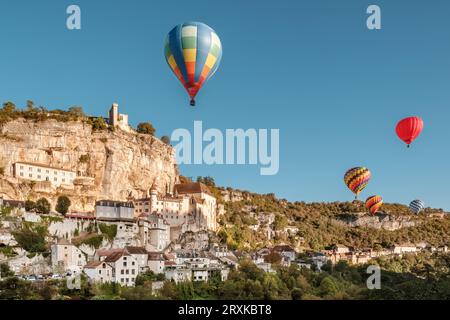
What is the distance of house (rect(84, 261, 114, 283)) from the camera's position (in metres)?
31.7

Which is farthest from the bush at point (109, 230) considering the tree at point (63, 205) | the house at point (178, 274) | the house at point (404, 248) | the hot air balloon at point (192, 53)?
the house at point (404, 248)

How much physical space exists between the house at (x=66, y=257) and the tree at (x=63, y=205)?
19.7 ft

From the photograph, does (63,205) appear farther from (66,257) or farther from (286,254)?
(286,254)

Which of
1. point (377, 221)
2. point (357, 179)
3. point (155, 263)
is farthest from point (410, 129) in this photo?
point (377, 221)

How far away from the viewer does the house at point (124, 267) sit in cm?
3206

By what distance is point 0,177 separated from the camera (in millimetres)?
40938

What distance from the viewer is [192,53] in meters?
25.0

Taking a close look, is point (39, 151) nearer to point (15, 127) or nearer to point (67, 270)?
point (15, 127)

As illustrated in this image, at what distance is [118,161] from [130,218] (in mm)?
6921

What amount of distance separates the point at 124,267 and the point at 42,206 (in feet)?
31.7

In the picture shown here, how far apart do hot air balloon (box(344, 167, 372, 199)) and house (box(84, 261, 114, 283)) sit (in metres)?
24.1

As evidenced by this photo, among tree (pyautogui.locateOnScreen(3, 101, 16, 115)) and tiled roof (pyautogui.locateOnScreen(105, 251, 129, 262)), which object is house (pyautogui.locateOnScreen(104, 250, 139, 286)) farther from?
tree (pyautogui.locateOnScreen(3, 101, 16, 115))

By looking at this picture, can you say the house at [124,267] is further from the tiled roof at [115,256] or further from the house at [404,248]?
the house at [404,248]

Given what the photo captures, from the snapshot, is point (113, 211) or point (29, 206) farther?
point (113, 211)
